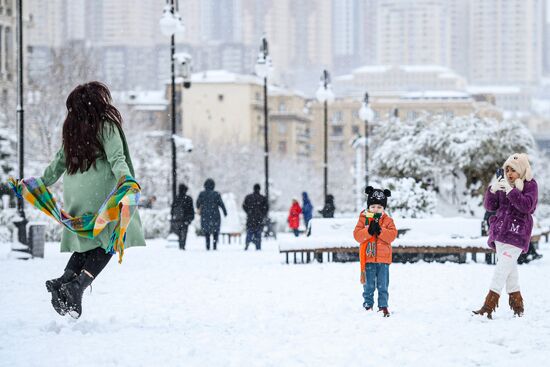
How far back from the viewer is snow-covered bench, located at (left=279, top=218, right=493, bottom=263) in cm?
1761

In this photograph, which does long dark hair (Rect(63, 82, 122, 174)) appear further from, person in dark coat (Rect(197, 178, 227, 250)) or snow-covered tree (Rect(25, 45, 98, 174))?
snow-covered tree (Rect(25, 45, 98, 174))

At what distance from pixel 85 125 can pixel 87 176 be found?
13.7 inches

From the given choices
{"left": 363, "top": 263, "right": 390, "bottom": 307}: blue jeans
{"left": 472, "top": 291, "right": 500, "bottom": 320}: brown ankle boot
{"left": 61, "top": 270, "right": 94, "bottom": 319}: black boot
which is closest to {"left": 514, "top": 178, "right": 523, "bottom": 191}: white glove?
{"left": 472, "top": 291, "right": 500, "bottom": 320}: brown ankle boot

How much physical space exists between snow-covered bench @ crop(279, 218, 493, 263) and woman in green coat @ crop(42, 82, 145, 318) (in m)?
9.31

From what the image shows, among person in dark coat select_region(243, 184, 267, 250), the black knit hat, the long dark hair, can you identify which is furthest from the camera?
person in dark coat select_region(243, 184, 267, 250)

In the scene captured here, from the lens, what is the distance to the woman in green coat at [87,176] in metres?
8.10

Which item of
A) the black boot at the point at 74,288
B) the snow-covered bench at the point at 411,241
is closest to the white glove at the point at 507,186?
the black boot at the point at 74,288

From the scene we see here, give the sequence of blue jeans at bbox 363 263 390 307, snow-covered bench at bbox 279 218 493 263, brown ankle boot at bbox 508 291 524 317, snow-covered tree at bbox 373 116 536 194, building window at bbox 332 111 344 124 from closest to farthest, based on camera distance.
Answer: brown ankle boot at bbox 508 291 524 317
blue jeans at bbox 363 263 390 307
snow-covered bench at bbox 279 218 493 263
snow-covered tree at bbox 373 116 536 194
building window at bbox 332 111 344 124

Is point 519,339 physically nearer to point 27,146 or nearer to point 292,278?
point 292,278

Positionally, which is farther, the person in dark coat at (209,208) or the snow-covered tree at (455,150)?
the snow-covered tree at (455,150)

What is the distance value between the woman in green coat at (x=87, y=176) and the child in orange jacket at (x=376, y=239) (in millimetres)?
2356

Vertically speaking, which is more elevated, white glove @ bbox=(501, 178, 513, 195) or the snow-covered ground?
white glove @ bbox=(501, 178, 513, 195)

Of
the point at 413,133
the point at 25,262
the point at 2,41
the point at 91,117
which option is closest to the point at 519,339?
the point at 91,117

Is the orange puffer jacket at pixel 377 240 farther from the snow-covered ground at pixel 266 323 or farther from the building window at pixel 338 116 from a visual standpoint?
the building window at pixel 338 116
